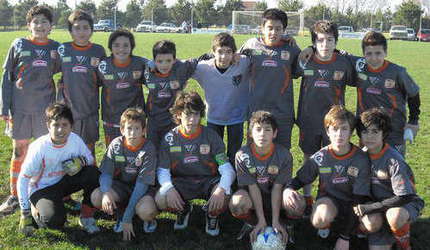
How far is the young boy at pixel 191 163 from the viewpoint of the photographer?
165 inches

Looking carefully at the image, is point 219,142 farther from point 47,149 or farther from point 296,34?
point 296,34

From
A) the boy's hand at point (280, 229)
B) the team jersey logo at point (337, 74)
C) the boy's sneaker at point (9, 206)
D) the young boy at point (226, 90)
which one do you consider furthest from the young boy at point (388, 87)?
the boy's sneaker at point (9, 206)

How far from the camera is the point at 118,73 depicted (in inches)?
190

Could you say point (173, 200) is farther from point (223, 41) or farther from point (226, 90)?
point (223, 41)

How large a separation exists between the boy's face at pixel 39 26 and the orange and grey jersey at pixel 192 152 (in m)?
1.82

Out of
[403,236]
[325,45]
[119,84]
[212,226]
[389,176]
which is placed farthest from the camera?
[119,84]

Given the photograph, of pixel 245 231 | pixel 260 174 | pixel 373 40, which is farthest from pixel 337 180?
pixel 373 40

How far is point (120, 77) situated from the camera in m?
4.82

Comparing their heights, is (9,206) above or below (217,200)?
below

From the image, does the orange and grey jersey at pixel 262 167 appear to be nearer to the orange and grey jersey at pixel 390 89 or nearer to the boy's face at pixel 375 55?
the orange and grey jersey at pixel 390 89

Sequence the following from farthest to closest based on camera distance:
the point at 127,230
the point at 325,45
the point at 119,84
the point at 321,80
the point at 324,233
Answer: the point at 119,84
the point at 321,80
the point at 325,45
the point at 324,233
the point at 127,230

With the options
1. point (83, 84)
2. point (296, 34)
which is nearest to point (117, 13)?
point (296, 34)

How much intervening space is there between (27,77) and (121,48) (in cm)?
103

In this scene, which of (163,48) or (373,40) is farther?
(163,48)
